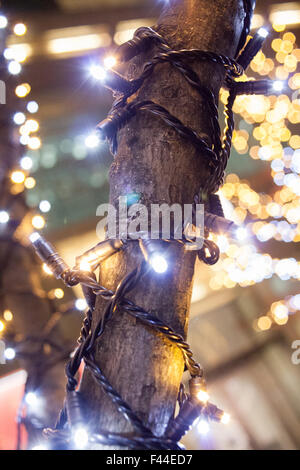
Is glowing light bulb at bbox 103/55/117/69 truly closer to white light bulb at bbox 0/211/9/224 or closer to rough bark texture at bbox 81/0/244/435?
rough bark texture at bbox 81/0/244/435

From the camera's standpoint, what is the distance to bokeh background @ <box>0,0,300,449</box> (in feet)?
14.7

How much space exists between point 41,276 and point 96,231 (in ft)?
6.82

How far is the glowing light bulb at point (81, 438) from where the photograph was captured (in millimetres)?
520

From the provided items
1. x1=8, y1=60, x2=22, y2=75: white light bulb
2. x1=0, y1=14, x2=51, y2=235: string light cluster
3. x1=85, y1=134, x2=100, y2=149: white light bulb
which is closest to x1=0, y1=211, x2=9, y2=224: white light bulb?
x1=0, y1=14, x2=51, y2=235: string light cluster

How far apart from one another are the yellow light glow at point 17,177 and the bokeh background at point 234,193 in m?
1.84

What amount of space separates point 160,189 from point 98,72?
0.26 metres

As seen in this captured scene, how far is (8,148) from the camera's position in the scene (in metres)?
2.50

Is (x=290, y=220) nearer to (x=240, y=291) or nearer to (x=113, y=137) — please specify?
(x=240, y=291)

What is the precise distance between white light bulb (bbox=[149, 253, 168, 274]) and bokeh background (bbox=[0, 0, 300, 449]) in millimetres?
3864

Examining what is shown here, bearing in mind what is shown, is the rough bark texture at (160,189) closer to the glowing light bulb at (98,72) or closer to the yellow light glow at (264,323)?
the glowing light bulb at (98,72)

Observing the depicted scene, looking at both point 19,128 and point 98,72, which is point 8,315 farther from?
point 98,72

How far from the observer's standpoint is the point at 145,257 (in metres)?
0.58

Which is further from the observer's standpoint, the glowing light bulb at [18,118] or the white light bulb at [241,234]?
the glowing light bulb at [18,118]

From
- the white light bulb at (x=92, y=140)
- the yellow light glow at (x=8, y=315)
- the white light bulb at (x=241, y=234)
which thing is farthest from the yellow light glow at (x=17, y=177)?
the white light bulb at (x=241, y=234)
